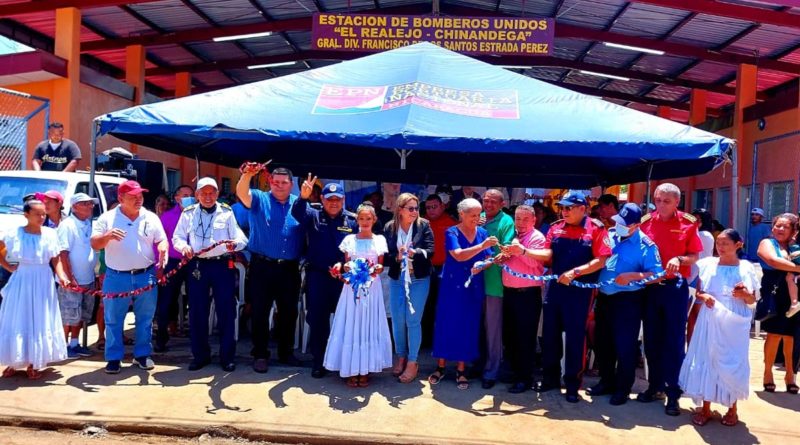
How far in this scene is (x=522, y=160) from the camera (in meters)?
8.71

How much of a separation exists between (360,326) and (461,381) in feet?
3.45

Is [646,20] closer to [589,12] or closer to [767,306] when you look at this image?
[589,12]

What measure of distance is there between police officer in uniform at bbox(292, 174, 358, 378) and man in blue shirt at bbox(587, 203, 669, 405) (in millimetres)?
2325

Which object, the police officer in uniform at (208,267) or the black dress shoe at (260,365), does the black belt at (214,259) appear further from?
the black dress shoe at (260,365)

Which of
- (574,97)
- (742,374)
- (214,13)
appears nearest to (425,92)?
(574,97)

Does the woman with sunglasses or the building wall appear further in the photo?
the building wall

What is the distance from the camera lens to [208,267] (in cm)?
558

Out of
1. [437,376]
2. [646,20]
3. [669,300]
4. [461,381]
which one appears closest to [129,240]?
[437,376]

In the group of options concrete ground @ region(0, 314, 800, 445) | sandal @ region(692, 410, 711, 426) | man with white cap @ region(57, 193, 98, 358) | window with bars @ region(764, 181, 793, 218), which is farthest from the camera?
window with bars @ region(764, 181, 793, 218)

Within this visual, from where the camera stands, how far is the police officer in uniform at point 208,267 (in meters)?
5.53

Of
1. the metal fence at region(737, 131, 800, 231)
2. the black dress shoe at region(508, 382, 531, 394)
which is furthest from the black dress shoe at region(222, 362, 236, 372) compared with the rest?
the metal fence at region(737, 131, 800, 231)

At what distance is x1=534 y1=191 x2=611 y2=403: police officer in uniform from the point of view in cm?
505

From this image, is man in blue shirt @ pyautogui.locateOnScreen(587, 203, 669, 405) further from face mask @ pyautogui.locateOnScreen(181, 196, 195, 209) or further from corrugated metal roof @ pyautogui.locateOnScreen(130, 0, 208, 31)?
corrugated metal roof @ pyautogui.locateOnScreen(130, 0, 208, 31)

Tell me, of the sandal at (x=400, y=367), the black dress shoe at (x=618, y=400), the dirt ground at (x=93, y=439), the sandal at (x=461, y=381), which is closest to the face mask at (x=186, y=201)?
the dirt ground at (x=93, y=439)
